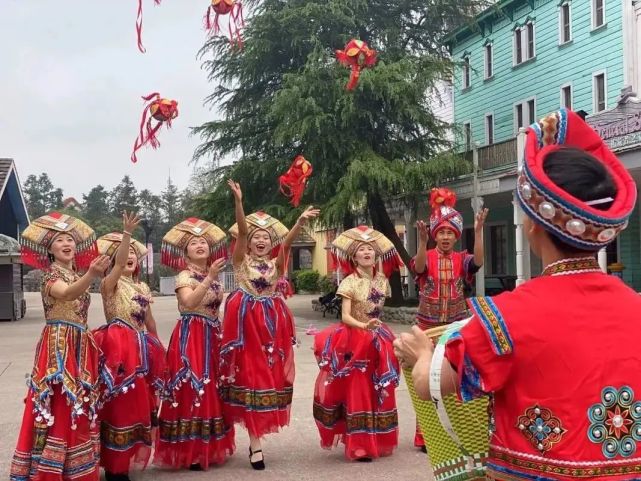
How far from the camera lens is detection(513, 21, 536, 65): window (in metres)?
21.9

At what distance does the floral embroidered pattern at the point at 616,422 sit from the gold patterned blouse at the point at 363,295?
3.71 metres

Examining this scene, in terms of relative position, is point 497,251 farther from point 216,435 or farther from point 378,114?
point 216,435

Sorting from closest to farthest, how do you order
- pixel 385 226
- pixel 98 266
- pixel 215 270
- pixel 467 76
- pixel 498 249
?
pixel 98 266
pixel 215 270
pixel 385 226
pixel 498 249
pixel 467 76

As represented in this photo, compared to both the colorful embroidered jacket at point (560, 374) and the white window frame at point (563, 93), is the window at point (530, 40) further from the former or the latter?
the colorful embroidered jacket at point (560, 374)

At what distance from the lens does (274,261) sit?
586 cm

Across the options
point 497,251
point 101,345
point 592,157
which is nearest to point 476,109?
point 497,251

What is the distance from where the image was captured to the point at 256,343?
561cm

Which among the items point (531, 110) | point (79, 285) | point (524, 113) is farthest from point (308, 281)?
point (79, 285)

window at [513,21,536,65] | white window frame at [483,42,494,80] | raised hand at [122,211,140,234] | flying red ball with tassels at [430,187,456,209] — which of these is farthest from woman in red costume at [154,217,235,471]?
white window frame at [483,42,494,80]

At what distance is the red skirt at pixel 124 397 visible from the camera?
502cm

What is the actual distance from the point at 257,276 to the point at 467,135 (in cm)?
1861

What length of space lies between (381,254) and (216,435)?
6.31 feet

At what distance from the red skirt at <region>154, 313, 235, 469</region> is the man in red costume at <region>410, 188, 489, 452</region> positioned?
65.2 inches

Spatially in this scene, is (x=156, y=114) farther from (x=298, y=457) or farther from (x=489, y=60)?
(x=489, y=60)
